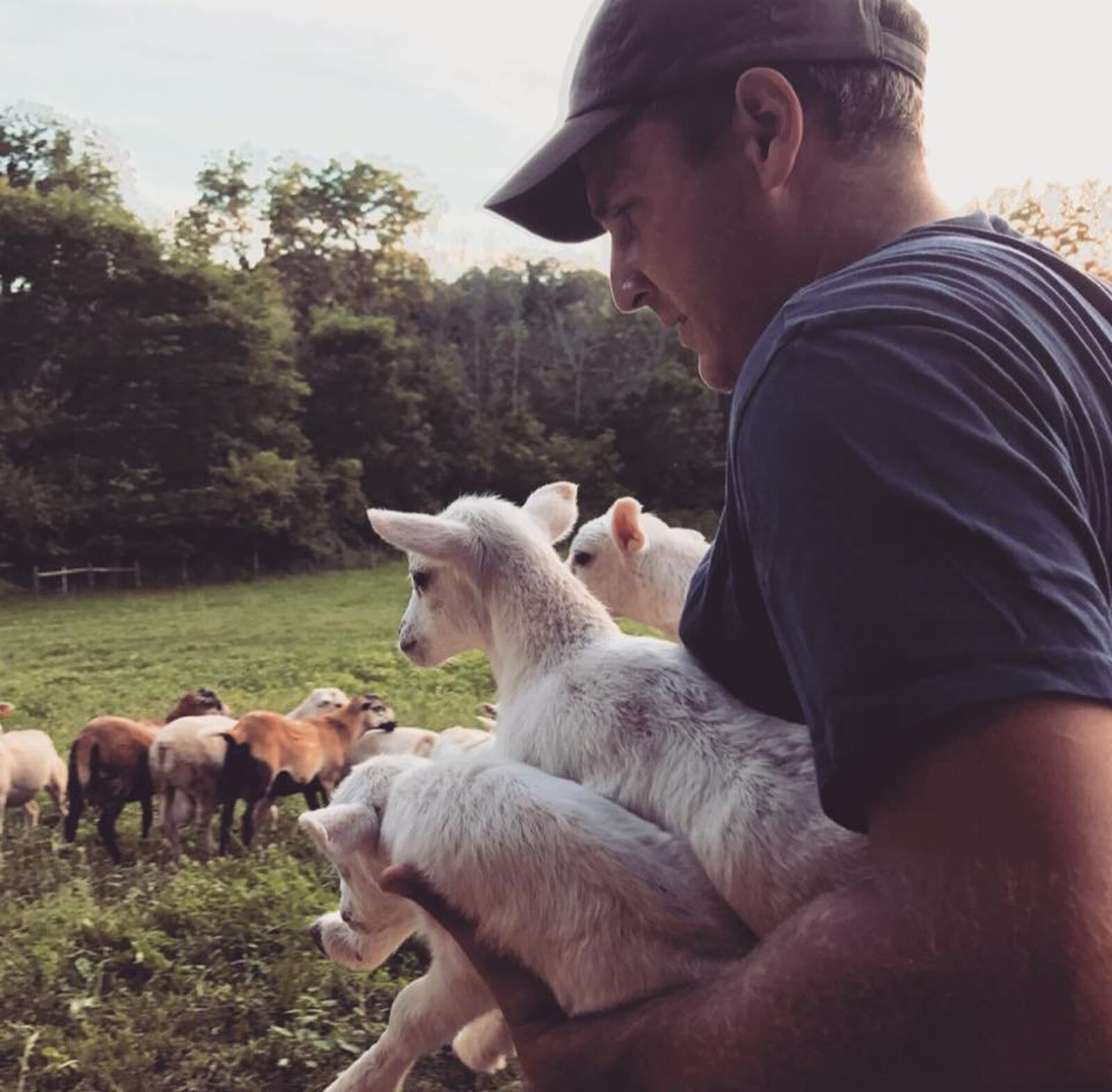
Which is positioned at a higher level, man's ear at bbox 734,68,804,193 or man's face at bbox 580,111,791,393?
man's ear at bbox 734,68,804,193

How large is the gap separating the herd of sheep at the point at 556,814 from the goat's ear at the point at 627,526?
1.07 feet

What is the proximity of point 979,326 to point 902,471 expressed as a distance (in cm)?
11

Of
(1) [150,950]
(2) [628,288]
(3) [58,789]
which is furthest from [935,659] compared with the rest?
(3) [58,789]

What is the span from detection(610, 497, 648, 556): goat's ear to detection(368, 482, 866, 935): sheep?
44cm

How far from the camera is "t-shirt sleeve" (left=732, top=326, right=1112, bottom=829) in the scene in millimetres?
545

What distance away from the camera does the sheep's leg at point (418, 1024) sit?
59.9 inches

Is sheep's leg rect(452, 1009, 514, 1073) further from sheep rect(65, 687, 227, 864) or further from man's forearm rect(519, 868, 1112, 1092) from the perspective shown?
sheep rect(65, 687, 227, 864)

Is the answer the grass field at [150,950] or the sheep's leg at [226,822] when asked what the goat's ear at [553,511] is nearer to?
the grass field at [150,950]

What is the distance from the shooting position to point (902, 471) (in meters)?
0.57

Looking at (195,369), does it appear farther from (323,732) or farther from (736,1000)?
(736,1000)

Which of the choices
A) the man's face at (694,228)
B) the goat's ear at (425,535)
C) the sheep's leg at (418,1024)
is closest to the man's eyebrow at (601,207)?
the man's face at (694,228)

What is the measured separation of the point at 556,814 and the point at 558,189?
59 centimetres

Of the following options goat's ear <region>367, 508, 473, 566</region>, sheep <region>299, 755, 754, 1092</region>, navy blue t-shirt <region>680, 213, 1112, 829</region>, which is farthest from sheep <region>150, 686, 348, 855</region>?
navy blue t-shirt <region>680, 213, 1112, 829</region>

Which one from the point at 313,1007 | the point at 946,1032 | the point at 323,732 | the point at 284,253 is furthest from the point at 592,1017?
the point at 284,253
